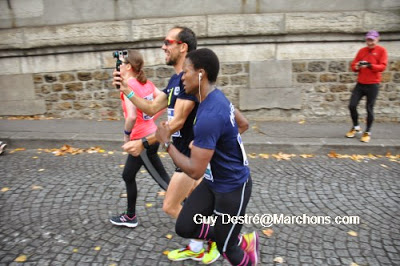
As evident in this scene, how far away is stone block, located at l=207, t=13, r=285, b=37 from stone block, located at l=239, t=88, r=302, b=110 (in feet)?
4.18

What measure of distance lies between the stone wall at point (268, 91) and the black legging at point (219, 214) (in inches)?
197

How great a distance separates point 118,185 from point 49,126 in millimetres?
3285

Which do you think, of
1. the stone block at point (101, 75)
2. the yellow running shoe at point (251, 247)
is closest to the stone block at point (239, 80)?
the stone block at point (101, 75)

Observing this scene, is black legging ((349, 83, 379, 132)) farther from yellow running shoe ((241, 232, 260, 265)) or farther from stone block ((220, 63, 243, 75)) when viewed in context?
yellow running shoe ((241, 232, 260, 265))

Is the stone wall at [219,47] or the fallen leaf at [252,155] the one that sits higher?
the stone wall at [219,47]

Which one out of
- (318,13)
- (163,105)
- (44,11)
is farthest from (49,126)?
(318,13)

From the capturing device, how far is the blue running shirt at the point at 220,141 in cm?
205

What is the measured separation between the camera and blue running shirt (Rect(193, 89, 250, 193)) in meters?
2.05

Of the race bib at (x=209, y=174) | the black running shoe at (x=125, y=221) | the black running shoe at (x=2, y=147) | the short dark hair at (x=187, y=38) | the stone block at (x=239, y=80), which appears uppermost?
the short dark hair at (x=187, y=38)

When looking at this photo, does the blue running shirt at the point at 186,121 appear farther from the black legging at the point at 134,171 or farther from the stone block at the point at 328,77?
the stone block at the point at 328,77

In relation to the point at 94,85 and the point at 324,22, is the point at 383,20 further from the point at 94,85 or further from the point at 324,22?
the point at 94,85

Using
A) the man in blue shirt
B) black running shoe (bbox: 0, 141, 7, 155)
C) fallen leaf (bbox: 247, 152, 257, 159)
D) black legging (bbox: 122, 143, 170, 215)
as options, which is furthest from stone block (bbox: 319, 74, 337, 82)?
black running shoe (bbox: 0, 141, 7, 155)

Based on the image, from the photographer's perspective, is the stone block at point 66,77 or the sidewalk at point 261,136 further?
the stone block at point 66,77

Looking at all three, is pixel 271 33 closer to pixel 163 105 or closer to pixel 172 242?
pixel 163 105
